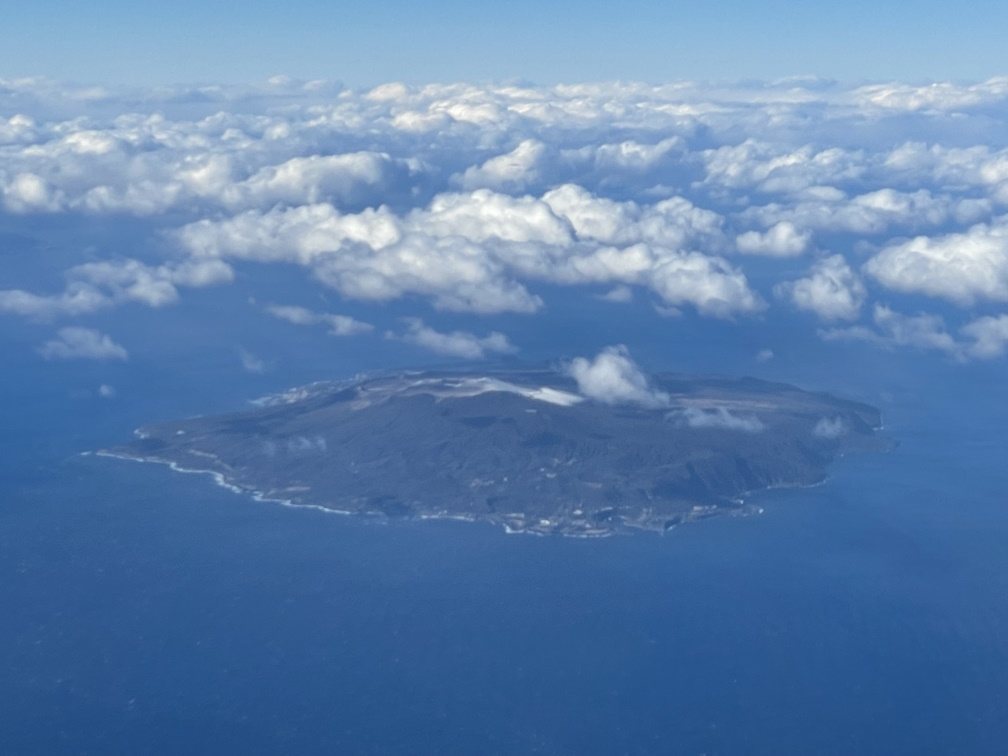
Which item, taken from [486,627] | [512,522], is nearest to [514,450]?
[512,522]

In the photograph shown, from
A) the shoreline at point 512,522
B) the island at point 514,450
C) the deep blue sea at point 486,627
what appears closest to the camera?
the deep blue sea at point 486,627

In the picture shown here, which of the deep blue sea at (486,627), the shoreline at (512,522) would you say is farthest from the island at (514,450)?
the deep blue sea at (486,627)

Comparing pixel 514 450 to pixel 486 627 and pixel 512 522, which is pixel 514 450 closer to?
pixel 512 522

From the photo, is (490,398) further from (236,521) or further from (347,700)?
(347,700)

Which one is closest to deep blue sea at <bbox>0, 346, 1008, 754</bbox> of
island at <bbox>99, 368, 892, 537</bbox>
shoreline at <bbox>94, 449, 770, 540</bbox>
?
shoreline at <bbox>94, 449, 770, 540</bbox>

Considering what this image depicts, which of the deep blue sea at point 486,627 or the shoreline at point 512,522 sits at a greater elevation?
the deep blue sea at point 486,627

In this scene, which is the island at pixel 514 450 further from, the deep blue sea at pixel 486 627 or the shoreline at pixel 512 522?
the deep blue sea at pixel 486 627

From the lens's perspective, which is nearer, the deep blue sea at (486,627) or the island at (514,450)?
the deep blue sea at (486,627)
